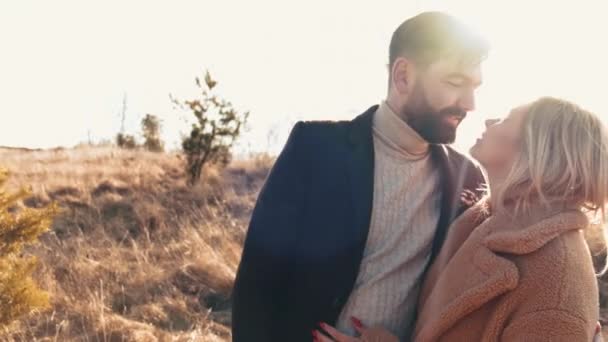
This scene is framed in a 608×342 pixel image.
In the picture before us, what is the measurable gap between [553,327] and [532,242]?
23 centimetres

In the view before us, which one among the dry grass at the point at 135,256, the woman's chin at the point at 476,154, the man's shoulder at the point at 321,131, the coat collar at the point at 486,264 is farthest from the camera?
the dry grass at the point at 135,256

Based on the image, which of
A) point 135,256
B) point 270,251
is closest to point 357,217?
point 270,251

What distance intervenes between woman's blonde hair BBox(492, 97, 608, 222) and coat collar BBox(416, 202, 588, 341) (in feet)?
0.17

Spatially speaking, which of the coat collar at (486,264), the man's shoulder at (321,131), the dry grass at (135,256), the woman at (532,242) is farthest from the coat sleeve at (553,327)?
the dry grass at (135,256)

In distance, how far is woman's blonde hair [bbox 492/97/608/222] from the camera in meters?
1.69

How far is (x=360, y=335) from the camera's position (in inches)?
83.2

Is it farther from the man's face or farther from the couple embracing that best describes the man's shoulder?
the man's face

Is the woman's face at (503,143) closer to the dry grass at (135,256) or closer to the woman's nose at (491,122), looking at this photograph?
the woman's nose at (491,122)

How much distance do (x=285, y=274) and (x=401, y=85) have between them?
2.72ft

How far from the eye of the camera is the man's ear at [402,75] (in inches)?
93.2

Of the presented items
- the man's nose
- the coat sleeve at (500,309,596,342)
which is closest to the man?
the man's nose

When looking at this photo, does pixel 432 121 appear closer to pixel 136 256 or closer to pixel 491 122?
pixel 491 122

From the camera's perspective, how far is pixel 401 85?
7.84ft

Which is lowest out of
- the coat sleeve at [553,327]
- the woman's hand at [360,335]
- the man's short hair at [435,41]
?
the woman's hand at [360,335]
